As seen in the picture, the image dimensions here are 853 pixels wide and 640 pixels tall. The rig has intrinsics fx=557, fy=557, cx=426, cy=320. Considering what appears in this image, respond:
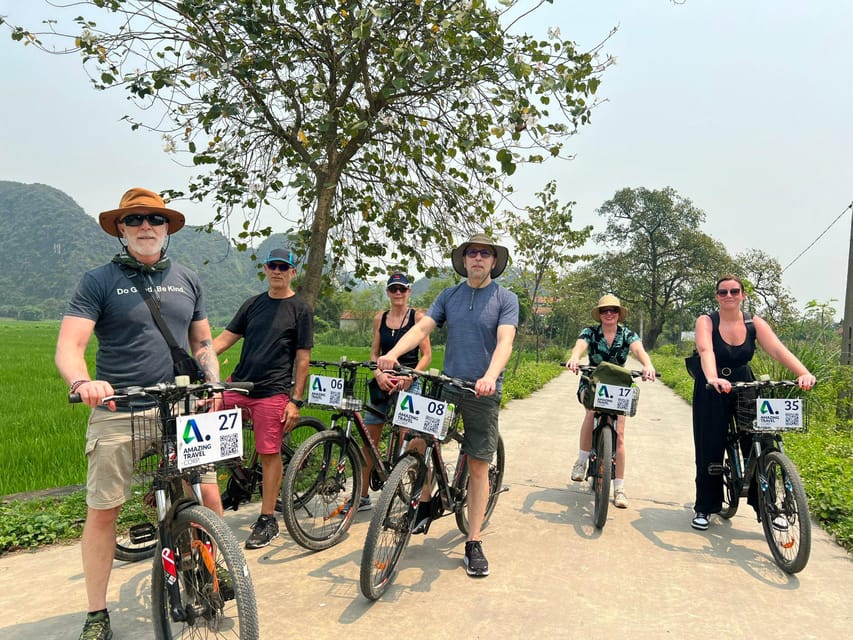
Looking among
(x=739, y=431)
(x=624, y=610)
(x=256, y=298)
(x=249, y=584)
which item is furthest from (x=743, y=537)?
(x=256, y=298)

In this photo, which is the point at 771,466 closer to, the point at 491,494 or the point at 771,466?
the point at 771,466

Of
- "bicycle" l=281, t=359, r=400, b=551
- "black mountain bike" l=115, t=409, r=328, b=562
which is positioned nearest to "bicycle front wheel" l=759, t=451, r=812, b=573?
"bicycle" l=281, t=359, r=400, b=551

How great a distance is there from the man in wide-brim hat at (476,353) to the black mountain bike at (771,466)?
6.01 feet

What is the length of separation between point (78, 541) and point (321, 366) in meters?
2.06

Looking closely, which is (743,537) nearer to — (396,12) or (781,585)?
(781,585)

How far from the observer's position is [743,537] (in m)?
4.16

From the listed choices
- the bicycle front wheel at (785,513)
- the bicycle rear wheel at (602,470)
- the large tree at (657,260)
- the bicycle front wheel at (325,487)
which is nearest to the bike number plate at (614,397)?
the bicycle rear wheel at (602,470)

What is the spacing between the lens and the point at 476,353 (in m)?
3.52

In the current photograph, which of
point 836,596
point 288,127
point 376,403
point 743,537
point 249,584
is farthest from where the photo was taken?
point 288,127

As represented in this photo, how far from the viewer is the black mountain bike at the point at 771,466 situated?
3.46 metres

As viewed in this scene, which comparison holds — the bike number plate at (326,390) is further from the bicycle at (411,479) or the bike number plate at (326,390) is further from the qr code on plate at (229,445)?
the qr code on plate at (229,445)

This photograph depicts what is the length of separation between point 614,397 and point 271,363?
2682 millimetres

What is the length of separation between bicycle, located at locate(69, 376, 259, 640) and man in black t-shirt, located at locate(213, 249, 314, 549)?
1.26m

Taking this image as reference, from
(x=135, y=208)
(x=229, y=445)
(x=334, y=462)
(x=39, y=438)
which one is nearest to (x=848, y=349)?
(x=334, y=462)
